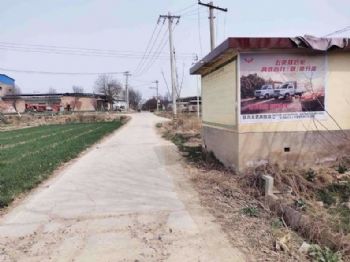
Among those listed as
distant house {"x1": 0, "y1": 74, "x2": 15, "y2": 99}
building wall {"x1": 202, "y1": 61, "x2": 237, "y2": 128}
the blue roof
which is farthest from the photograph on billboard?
the blue roof

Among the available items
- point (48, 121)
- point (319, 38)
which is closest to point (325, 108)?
point (319, 38)

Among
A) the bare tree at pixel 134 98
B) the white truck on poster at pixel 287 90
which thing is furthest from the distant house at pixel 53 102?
the white truck on poster at pixel 287 90

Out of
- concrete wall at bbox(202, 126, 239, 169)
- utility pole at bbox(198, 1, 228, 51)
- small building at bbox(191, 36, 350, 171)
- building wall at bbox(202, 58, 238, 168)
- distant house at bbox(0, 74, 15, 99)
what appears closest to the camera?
small building at bbox(191, 36, 350, 171)

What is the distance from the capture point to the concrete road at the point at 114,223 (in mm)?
4863

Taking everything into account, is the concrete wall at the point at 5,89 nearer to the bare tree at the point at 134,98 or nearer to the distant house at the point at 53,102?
the distant house at the point at 53,102

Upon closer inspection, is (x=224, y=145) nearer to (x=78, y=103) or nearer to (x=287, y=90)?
(x=287, y=90)

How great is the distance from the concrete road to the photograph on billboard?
243 cm

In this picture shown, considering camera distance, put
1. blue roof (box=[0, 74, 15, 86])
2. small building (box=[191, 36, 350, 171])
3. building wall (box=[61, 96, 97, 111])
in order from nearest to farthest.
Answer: small building (box=[191, 36, 350, 171]) < building wall (box=[61, 96, 97, 111]) < blue roof (box=[0, 74, 15, 86])

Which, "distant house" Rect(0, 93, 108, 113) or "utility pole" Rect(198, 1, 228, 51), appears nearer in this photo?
"utility pole" Rect(198, 1, 228, 51)

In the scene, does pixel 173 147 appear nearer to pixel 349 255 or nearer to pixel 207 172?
pixel 207 172

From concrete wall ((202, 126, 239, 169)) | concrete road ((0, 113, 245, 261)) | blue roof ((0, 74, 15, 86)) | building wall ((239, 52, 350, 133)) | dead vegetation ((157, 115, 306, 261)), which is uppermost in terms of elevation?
blue roof ((0, 74, 15, 86))

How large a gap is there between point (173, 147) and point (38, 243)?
1168 centimetres

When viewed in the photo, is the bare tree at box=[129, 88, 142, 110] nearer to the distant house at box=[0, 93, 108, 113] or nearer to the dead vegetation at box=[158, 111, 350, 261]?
the distant house at box=[0, 93, 108, 113]

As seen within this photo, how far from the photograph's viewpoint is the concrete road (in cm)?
486
